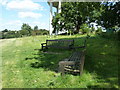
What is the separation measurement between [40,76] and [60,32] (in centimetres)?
2055

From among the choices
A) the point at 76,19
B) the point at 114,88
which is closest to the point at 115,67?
the point at 114,88

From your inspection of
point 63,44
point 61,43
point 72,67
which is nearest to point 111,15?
point 72,67

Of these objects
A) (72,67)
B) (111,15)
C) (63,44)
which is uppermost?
(111,15)

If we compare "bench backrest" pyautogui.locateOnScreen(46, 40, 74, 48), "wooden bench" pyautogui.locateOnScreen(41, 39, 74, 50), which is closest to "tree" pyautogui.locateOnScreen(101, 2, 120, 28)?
"wooden bench" pyautogui.locateOnScreen(41, 39, 74, 50)

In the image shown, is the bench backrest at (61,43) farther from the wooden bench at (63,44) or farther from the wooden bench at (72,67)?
the wooden bench at (72,67)

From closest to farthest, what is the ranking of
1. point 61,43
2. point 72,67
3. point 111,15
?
point 72,67
point 111,15
point 61,43

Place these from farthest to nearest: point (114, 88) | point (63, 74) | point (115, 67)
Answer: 1. point (115, 67)
2. point (63, 74)
3. point (114, 88)

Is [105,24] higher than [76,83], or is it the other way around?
[105,24]

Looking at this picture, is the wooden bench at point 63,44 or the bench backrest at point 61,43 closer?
the wooden bench at point 63,44

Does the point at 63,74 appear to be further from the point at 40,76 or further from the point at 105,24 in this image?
the point at 105,24

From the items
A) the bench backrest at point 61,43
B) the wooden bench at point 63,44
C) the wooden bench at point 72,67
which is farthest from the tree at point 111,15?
the bench backrest at point 61,43

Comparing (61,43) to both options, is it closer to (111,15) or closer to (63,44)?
(63,44)

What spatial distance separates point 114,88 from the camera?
11.0ft

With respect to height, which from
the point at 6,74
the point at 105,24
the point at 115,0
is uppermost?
the point at 115,0
